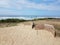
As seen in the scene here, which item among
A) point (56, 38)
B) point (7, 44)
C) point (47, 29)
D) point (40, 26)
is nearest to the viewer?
point (7, 44)

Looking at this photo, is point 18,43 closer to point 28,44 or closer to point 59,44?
point 28,44

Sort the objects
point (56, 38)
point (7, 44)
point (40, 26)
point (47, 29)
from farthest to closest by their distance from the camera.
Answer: point (40, 26), point (47, 29), point (56, 38), point (7, 44)

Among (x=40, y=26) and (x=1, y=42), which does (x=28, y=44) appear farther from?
(x=40, y=26)

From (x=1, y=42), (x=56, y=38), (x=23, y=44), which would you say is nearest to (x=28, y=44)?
(x=23, y=44)

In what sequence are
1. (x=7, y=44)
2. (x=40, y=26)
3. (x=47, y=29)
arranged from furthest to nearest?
(x=40, y=26)
(x=47, y=29)
(x=7, y=44)

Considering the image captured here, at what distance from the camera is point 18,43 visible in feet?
19.9

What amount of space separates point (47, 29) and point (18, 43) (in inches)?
124

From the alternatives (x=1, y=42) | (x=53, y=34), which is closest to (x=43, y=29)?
(x=53, y=34)

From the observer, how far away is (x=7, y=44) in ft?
19.3

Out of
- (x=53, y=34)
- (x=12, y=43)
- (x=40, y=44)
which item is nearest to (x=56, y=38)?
(x=53, y=34)

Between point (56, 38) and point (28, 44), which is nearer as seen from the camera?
point (28, 44)

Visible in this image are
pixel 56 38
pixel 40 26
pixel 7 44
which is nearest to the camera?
pixel 7 44

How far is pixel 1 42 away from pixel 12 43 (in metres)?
0.57

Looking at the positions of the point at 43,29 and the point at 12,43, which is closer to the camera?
the point at 12,43
